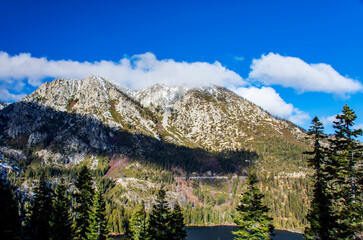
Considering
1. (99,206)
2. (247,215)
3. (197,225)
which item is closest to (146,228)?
(99,206)

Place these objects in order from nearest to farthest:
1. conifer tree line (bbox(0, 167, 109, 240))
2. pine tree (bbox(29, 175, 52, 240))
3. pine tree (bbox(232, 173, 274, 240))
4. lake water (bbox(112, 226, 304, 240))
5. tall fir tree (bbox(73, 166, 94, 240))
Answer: pine tree (bbox(232, 173, 274, 240)), tall fir tree (bbox(73, 166, 94, 240)), conifer tree line (bbox(0, 167, 109, 240)), pine tree (bbox(29, 175, 52, 240)), lake water (bbox(112, 226, 304, 240))

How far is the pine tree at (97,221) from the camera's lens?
1700 inches

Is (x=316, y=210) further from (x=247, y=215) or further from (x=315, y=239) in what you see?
(x=247, y=215)

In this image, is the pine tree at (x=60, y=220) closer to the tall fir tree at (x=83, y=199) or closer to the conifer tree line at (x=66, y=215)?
the conifer tree line at (x=66, y=215)

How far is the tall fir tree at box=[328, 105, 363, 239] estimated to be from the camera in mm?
23328

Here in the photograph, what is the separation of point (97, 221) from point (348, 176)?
126 ft

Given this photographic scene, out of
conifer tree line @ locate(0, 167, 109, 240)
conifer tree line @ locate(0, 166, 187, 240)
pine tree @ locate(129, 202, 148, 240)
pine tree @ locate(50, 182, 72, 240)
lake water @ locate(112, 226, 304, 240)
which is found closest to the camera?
conifer tree line @ locate(0, 167, 109, 240)

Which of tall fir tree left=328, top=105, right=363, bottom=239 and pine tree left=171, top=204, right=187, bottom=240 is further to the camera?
pine tree left=171, top=204, right=187, bottom=240


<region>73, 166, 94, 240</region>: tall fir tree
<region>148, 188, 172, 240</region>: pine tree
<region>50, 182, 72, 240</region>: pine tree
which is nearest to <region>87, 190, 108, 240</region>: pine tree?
<region>73, 166, 94, 240</region>: tall fir tree

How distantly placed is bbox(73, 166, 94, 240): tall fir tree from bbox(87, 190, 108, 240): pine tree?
0.71m

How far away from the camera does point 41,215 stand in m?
46.0

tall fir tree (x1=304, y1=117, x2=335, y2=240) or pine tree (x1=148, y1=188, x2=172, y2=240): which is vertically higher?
tall fir tree (x1=304, y1=117, x2=335, y2=240)

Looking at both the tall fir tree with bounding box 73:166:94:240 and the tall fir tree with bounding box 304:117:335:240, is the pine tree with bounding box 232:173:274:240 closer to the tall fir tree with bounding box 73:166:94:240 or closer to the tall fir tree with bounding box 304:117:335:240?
the tall fir tree with bounding box 304:117:335:240

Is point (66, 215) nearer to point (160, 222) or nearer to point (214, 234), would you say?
point (160, 222)
